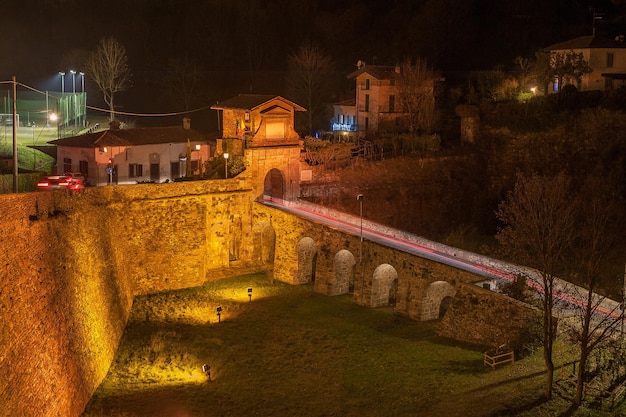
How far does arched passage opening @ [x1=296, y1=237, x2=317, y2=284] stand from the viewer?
1604 inches

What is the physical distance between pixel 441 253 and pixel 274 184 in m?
14.2

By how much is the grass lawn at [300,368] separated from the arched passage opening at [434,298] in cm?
62

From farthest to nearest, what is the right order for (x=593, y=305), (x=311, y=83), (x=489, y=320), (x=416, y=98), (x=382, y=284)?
(x=311, y=83)
(x=416, y=98)
(x=382, y=284)
(x=489, y=320)
(x=593, y=305)

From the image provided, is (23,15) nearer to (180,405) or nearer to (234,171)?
(234,171)

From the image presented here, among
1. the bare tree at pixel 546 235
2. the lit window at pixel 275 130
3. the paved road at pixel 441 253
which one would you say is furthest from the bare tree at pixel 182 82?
the bare tree at pixel 546 235

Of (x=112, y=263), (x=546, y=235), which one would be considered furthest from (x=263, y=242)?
(x=546, y=235)

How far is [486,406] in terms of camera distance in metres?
24.5

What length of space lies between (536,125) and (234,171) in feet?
73.7

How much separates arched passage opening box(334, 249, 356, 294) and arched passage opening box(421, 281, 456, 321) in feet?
18.7

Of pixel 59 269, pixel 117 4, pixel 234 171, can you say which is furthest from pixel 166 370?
pixel 117 4

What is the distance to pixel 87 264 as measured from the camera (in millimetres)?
31750

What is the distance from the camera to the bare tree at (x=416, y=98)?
55.5 m

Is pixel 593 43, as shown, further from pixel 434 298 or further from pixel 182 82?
pixel 182 82

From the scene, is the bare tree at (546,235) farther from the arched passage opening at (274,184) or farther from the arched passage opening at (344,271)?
the arched passage opening at (274,184)
